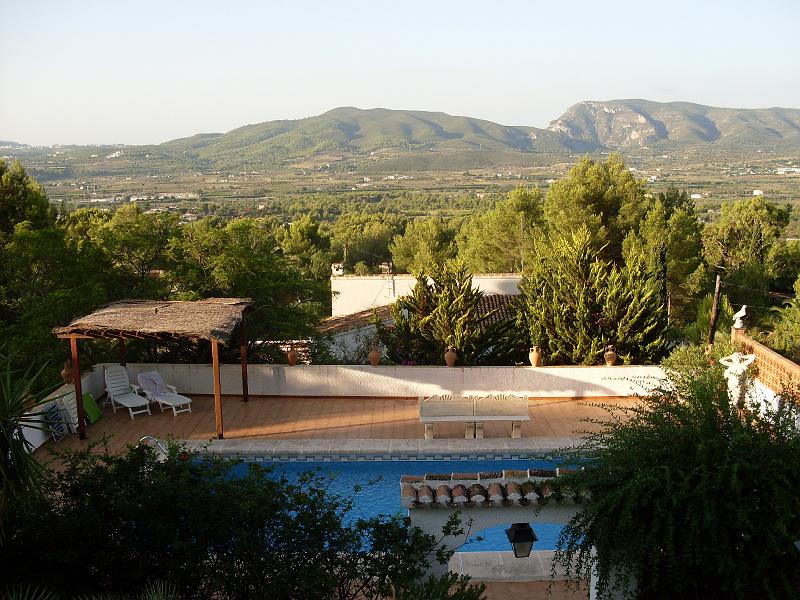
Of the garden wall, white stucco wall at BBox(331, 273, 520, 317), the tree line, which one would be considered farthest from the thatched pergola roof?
white stucco wall at BBox(331, 273, 520, 317)

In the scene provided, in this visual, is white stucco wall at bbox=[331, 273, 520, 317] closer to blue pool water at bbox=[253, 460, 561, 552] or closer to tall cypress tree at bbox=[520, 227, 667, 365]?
tall cypress tree at bbox=[520, 227, 667, 365]

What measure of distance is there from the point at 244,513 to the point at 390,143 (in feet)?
466

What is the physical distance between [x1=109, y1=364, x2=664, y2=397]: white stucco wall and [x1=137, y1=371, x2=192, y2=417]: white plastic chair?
0.82 feet

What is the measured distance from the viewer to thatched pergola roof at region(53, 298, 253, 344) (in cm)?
880

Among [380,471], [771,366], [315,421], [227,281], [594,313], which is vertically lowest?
[380,471]

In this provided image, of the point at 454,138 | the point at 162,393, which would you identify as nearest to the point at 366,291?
the point at 162,393

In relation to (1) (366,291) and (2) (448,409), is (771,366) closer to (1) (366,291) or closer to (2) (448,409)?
(2) (448,409)

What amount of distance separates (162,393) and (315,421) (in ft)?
7.84

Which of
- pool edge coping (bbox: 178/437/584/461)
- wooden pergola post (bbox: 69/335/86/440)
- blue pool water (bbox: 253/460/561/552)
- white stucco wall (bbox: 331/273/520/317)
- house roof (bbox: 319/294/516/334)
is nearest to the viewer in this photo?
blue pool water (bbox: 253/460/561/552)

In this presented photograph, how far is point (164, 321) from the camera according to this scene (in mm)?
9148

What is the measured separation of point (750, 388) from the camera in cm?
917

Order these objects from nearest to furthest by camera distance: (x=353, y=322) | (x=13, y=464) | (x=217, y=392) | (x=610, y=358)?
(x=13, y=464)
(x=217, y=392)
(x=610, y=358)
(x=353, y=322)

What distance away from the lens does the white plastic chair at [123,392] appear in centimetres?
1023

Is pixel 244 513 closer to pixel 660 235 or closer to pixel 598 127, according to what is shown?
pixel 660 235
